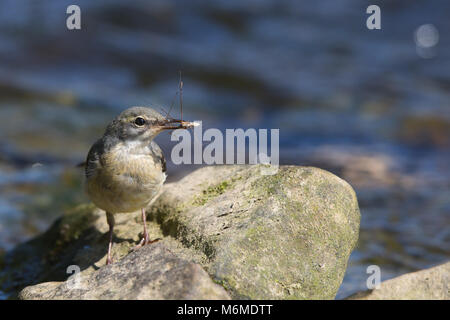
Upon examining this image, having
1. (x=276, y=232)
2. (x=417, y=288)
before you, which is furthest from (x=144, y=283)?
(x=417, y=288)

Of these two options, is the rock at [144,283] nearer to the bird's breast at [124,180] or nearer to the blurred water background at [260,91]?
the bird's breast at [124,180]

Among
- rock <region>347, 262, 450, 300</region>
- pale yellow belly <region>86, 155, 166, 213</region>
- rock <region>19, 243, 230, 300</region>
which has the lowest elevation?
rock <region>347, 262, 450, 300</region>

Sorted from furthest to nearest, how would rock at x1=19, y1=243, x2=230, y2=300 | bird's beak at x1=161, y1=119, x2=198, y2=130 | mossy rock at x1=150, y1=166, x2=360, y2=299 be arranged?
bird's beak at x1=161, y1=119, x2=198, y2=130 → mossy rock at x1=150, y1=166, x2=360, y2=299 → rock at x1=19, y1=243, x2=230, y2=300

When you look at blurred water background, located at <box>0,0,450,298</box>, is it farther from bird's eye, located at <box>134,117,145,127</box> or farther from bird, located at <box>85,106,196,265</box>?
bird's eye, located at <box>134,117,145,127</box>

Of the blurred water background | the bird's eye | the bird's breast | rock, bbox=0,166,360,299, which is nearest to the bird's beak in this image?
the bird's eye

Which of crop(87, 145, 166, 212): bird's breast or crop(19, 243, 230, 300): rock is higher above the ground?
crop(87, 145, 166, 212): bird's breast

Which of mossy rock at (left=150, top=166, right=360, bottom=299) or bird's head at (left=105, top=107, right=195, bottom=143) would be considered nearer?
mossy rock at (left=150, top=166, right=360, bottom=299)

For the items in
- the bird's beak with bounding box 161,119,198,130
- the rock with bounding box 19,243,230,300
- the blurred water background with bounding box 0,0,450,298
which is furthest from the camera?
the blurred water background with bounding box 0,0,450,298

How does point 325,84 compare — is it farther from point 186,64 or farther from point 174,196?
point 174,196

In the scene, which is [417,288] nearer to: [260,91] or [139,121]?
[139,121]
